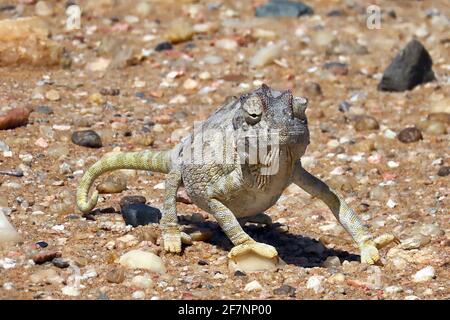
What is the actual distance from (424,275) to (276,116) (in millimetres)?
1709

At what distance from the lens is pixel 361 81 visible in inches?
511

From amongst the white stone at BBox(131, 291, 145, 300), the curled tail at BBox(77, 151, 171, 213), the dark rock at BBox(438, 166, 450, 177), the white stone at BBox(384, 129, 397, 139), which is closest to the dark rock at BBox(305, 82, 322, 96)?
the white stone at BBox(384, 129, 397, 139)

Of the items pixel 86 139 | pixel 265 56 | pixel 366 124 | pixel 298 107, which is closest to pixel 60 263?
pixel 298 107

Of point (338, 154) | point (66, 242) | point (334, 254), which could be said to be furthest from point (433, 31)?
point (66, 242)

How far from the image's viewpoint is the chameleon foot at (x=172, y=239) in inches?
305

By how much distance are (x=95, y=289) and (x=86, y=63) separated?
671 centimetres

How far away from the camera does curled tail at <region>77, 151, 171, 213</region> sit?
845 centimetres

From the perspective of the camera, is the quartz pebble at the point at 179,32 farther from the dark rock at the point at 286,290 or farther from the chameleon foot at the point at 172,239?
the dark rock at the point at 286,290

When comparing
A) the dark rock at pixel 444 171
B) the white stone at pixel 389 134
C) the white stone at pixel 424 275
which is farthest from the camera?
the white stone at pixel 389 134

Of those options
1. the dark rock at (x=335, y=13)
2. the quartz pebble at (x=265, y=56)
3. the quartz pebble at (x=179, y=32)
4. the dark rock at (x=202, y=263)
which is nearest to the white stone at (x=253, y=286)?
the dark rock at (x=202, y=263)

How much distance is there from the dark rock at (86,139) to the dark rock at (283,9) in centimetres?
543

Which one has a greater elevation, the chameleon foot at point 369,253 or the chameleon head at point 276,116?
the chameleon head at point 276,116

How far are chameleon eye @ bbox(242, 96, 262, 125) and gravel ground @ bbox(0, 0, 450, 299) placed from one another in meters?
1.19

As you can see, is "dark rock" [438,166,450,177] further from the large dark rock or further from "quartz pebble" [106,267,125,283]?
"quartz pebble" [106,267,125,283]
